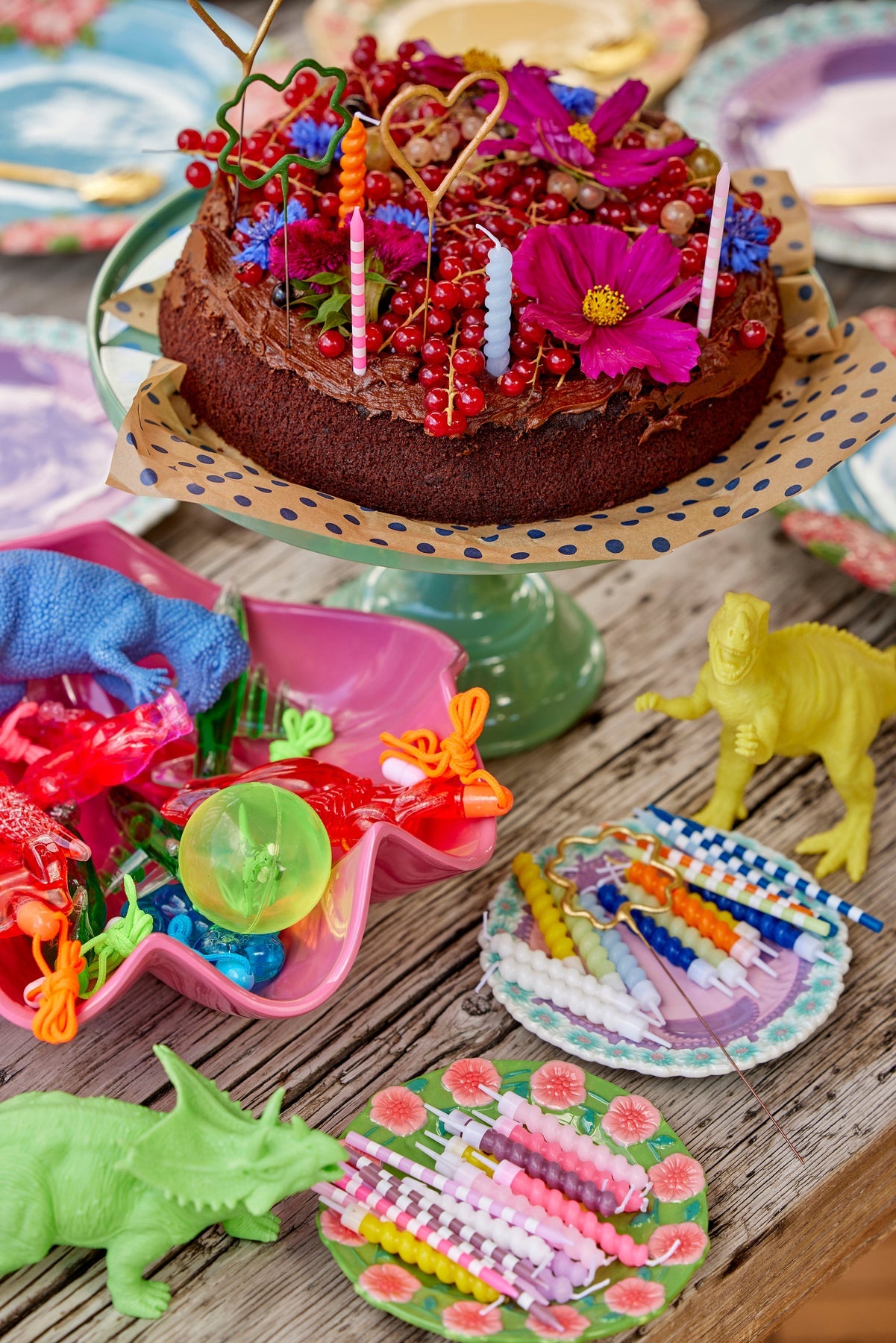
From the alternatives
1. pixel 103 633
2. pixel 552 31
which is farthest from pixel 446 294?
pixel 552 31

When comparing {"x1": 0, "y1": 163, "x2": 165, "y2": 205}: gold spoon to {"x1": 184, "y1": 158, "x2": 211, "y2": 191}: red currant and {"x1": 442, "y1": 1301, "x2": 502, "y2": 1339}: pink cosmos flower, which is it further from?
{"x1": 442, "y1": 1301, "x2": 502, "y2": 1339}: pink cosmos flower

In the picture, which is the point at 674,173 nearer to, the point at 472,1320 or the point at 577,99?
the point at 577,99

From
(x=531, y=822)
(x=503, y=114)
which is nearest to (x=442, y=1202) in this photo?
(x=531, y=822)

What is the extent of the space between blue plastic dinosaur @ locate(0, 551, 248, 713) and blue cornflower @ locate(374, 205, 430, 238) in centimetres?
30

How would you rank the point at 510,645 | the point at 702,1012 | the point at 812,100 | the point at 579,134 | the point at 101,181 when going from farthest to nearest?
1. the point at 812,100
2. the point at 101,181
3. the point at 510,645
4. the point at 579,134
5. the point at 702,1012

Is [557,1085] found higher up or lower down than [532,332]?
lower down

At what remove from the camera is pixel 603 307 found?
37.7 inches

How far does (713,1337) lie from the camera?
88cm

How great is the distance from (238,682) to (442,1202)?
420 millimetres

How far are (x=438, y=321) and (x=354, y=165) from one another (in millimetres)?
113

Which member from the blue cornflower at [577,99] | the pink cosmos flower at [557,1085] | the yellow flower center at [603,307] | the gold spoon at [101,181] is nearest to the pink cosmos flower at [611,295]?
the yellow flower center at [603,307]

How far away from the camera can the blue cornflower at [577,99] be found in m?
1.15

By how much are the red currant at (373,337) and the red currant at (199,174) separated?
232mm

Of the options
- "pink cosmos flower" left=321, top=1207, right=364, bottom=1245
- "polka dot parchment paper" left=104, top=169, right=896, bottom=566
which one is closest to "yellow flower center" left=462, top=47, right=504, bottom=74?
"polka dot parchment paper" left=104, top=169, right=896, bottom=566
